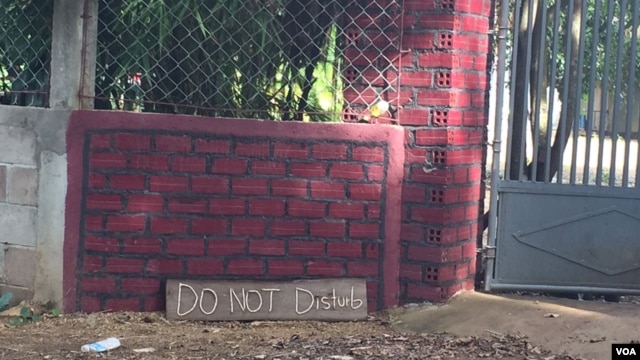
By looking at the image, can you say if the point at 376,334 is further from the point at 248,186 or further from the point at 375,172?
the point at 248,186

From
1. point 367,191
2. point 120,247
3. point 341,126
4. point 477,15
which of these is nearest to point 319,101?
point 341,126

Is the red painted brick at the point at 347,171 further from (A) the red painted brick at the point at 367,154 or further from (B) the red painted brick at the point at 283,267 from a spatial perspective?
(B) the red painted brick at the point at 283,267

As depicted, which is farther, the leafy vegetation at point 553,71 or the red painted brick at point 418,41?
the leafy vegetation at point 553,71

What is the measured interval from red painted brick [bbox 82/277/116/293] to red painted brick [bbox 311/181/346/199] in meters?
1.30

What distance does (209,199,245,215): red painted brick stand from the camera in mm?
4719

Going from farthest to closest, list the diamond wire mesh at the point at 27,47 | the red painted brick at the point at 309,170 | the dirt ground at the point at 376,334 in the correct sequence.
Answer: the diamond wire mesh at the point at 27,47
the red painted brick at the point at 309,170
the dirt ground at the point at 376,334

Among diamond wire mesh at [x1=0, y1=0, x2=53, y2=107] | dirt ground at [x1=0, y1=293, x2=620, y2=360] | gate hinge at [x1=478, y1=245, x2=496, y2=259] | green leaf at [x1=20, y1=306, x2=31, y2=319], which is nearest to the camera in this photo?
dirt ground at [x1=0, y1=293, x2=620, y2=360]

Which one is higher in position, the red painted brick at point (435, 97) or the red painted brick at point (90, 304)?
the red painted brick at point (435, 97)

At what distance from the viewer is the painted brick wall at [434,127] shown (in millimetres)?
4746

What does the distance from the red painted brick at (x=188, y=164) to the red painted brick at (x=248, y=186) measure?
0.20m

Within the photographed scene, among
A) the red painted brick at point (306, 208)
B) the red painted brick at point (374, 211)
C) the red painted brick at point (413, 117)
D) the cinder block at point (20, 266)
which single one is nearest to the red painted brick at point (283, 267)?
the red painted brick at point (306, 208)

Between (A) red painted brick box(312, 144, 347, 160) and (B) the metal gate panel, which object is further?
(B) the metal gate panel

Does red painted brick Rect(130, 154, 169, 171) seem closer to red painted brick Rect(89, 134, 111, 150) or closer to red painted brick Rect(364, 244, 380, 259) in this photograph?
red painted brick Rect(89, 134, 111, 150)

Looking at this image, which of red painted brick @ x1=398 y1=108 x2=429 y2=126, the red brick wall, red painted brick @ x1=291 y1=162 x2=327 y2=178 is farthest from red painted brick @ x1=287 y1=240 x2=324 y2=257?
red painted brick @ x1=398 y1=108 x2=429 y2=126
